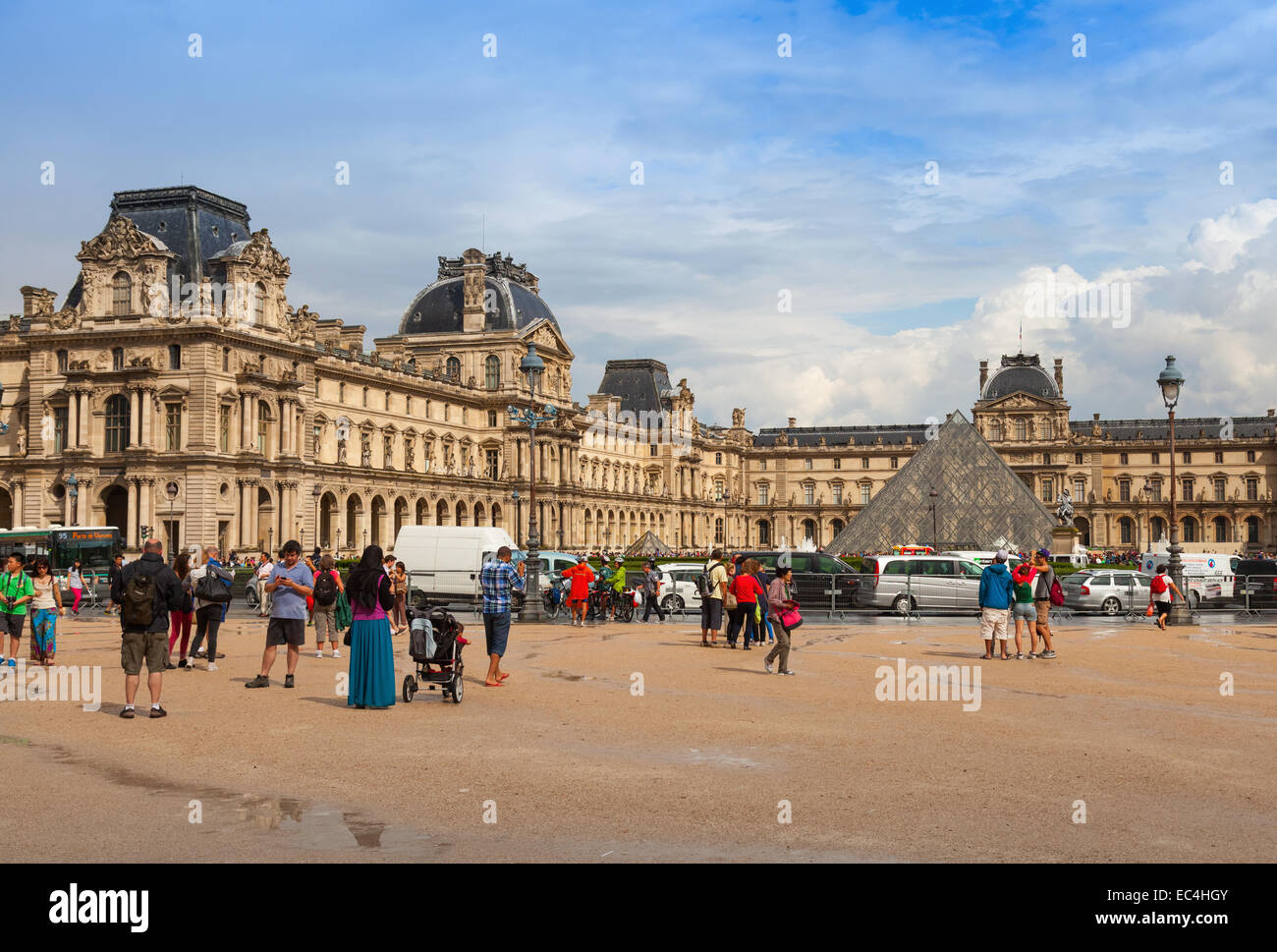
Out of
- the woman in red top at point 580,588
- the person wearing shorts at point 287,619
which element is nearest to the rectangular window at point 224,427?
the woman in red top at point 580,588

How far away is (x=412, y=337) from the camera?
7962 cm

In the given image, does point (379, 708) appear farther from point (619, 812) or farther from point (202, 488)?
point (202, 488)

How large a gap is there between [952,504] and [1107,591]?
2992 centimetres

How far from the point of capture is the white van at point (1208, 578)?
30469 millimetres

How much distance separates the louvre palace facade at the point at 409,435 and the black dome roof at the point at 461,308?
18 centimetres

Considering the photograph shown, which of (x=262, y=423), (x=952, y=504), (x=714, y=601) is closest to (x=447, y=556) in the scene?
(x=714, y=601)

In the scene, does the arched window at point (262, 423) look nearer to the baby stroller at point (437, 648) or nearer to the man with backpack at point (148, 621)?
the baby stroller at point (437, 648)

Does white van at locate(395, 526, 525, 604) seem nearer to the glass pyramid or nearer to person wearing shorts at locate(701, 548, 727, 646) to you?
person wearing shorts at locate(701, 548, 727, 646)

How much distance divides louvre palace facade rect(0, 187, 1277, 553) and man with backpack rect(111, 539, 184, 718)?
3944 cm

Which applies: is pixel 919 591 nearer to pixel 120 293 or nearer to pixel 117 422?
pixel 117 422

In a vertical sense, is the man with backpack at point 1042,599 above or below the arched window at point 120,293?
below

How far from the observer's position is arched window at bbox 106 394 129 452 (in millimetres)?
51312

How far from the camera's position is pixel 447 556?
105 feet

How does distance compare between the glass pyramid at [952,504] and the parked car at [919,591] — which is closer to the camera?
the parked car at [919,591]
